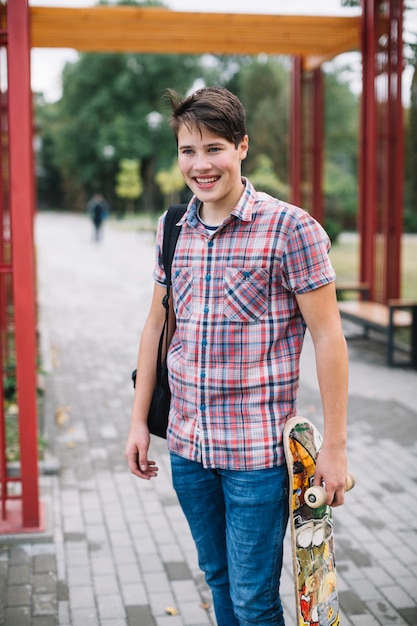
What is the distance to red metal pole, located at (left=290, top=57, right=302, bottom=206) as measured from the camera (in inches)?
588

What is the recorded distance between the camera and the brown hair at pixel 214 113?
2.34 metres

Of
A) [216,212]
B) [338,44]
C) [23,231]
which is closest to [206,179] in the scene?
[216,212]

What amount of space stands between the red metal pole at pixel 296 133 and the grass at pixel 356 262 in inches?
109

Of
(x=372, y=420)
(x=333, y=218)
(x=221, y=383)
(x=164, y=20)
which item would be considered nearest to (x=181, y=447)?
(x=221, y=383)

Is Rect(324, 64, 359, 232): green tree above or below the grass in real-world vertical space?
above

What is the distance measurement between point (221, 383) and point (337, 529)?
2680mm

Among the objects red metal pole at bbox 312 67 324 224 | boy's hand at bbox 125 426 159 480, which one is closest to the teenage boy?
boy's hand at bbox 125 426 159 480

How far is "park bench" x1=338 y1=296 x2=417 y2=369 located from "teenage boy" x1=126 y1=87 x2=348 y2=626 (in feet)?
23.0

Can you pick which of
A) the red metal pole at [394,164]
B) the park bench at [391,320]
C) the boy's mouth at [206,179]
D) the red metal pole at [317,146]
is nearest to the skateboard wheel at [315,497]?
the boy's mouth at [206,179]

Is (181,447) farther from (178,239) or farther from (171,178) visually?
(171,178)

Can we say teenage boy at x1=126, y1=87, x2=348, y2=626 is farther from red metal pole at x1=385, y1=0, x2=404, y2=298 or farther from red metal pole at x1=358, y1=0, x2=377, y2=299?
red metal pole at x1=358, y1=0, x2=377, y2=299

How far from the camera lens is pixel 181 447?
2.51 metres

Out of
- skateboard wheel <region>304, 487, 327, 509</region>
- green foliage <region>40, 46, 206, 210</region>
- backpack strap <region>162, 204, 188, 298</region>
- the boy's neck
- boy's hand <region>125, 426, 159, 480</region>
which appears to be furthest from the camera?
green foliage <region>40, 46, 206, 210</region>

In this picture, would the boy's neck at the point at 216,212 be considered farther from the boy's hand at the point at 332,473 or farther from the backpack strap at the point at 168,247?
the boy's hand at the point at 332,473
